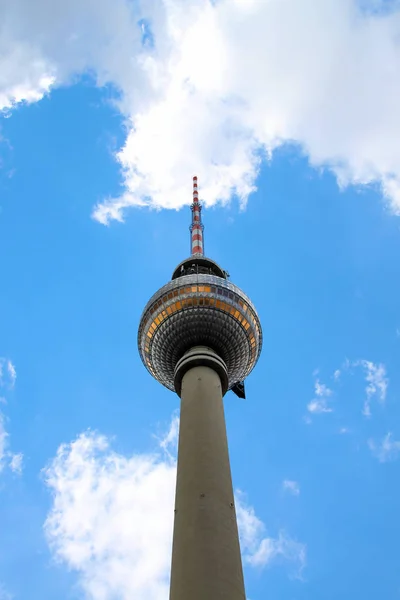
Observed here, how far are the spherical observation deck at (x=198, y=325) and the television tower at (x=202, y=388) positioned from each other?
0.07m

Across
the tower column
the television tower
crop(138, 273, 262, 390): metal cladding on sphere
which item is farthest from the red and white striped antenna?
the tower column

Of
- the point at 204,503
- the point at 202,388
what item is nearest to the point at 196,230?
the point at 202,388

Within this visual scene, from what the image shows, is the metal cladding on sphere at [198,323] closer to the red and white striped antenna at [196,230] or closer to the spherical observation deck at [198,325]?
the spherical observation deck at [198,325]

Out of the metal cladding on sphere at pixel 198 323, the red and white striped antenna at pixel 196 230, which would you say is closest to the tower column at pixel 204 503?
the metal cladding on sphere at pixel 198 323

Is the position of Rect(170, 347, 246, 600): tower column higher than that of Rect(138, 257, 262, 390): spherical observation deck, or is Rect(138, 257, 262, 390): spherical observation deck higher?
Rect(138, 257, 262, 390): spherical observation deck

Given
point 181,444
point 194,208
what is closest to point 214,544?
point 181,444

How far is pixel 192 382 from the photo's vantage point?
110 feet

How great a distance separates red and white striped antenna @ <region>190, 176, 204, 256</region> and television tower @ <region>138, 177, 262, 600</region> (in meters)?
0.19

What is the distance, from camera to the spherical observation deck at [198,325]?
125ft

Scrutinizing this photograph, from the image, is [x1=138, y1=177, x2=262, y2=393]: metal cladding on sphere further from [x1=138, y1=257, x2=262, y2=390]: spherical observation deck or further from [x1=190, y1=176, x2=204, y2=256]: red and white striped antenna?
[x1=190, y1=176, x2=204, y2=256]: red and white striped antenna

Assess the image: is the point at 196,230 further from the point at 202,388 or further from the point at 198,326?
the point at 202,388

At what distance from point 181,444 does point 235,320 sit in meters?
11.4

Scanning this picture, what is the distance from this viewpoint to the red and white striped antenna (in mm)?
50000

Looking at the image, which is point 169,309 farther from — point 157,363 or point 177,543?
point 177,543
